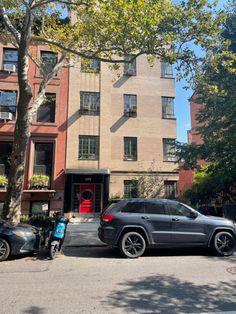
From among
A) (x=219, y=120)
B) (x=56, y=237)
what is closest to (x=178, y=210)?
(x=56, y=237)

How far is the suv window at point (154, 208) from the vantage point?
8573 mm

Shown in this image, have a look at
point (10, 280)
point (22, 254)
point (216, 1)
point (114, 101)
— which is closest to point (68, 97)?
point (114, 101)

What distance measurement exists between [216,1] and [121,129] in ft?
37.7

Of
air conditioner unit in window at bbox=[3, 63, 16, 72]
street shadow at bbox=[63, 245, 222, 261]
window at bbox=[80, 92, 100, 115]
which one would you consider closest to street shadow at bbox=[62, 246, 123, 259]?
street shadow at bbox=[63, 245, 222, 261]

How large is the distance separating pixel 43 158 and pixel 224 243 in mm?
14264

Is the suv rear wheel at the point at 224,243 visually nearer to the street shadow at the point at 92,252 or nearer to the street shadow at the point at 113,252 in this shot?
the street shadow at the point at 113,252

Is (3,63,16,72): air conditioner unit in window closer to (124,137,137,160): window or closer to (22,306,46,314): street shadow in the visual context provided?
(124,137,137,160): window

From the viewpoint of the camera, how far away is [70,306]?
14.9 ft

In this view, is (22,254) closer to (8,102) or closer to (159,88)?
(8,102)

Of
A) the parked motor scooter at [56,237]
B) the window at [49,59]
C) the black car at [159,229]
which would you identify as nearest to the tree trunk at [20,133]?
the parked motor scooter at [56,237]

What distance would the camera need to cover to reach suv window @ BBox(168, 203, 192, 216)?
8617mm

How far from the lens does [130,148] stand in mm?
20938

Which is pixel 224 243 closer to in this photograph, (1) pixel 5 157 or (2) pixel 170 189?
(2) pixel 170 189

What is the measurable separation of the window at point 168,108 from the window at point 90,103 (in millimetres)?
5404
